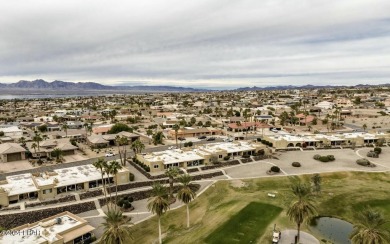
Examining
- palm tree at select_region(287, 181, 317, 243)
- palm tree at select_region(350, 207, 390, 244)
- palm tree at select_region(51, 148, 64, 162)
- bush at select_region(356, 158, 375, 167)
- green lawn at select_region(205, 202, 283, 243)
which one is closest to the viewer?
palm tree at select_region(350, 207, 390, 244)

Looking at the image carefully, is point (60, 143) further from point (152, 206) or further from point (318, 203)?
point (318, 203)

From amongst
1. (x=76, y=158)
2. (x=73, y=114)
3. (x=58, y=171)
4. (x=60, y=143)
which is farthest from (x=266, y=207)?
(x=73, y=114)

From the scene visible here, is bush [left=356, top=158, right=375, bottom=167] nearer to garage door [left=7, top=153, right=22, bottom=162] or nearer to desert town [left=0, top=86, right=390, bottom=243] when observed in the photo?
desert town [left=0, top=86, right=390, bottom=243]

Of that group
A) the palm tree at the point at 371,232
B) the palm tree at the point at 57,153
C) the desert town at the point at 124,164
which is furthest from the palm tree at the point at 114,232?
the palm tree at the point at 57,153

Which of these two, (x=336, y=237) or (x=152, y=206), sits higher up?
(x=152, y=206)

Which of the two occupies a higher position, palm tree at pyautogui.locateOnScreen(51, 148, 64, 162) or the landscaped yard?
palm tree at pyautogui.locateOnScreen(51, 148, 64, 162)

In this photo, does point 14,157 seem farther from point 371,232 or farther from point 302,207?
point 371,232

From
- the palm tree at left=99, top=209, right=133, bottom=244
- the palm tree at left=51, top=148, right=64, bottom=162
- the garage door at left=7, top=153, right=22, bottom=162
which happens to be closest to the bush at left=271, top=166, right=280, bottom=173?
the palm tree at left=99, top=209, right=133, bottom=244

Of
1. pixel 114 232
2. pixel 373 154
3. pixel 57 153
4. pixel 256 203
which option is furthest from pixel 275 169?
pixel 57 153
